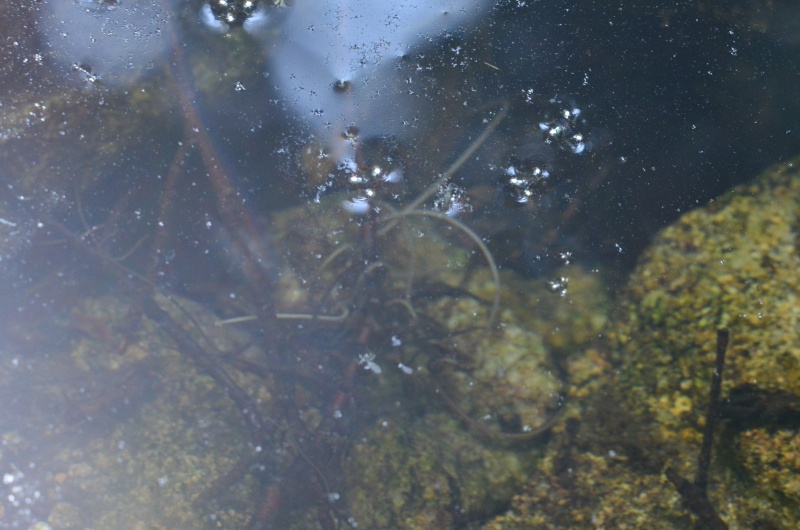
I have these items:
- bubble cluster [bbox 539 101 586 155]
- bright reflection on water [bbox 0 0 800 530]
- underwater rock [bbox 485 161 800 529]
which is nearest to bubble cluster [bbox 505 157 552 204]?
bright reflection on water [bbox 0 0 800 530]

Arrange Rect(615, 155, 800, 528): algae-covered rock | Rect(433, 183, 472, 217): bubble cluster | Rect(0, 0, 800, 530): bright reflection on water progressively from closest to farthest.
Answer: Rect(615, 155, 800, 528): algae-covered rock
Rect(0, 0, 800, 530): bright reflection on water
Rect(433, 183, 472, 217): bubble cluster

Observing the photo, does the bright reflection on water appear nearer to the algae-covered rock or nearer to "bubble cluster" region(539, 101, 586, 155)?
"bubble cluster" region(539, 101, 586, 155)

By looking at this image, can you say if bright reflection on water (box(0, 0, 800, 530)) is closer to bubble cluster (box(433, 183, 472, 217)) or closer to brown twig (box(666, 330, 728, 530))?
bubble cluster (box(433, 183, 472, 217))

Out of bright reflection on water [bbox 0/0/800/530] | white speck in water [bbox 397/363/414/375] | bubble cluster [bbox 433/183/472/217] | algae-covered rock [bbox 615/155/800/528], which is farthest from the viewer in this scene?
white speck in water [bbox 397/363/414/375]

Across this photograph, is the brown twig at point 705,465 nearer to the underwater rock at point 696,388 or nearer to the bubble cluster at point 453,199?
the underwater rock at point 696,388

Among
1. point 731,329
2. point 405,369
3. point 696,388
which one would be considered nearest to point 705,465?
point 696,388

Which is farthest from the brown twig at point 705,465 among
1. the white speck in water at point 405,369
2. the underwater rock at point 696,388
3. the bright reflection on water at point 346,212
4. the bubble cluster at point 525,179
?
the white speck in water at point 405,369

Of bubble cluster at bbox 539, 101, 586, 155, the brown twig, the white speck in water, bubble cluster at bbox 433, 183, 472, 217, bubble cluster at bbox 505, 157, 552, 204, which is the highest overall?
bubble cluster at bbox 539, 101, 586, 155

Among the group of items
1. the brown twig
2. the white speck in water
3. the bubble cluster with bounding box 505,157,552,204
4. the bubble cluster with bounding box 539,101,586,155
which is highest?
the bubble cluster with bounding box 539,101,586,155

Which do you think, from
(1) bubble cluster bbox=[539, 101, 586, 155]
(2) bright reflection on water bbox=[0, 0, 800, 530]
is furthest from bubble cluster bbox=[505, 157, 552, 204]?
(1) bubble cluster bbox=[539, 101, 586, 155]

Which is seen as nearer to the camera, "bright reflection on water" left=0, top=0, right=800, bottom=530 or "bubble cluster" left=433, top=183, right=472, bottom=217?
"bright reflection on water" left=0, top=0, right=800, bottom=530

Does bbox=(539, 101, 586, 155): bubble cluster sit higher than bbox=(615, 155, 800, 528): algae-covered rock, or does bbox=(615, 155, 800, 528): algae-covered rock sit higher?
bbox=(539, 101, 586, 155): bubble cluster
